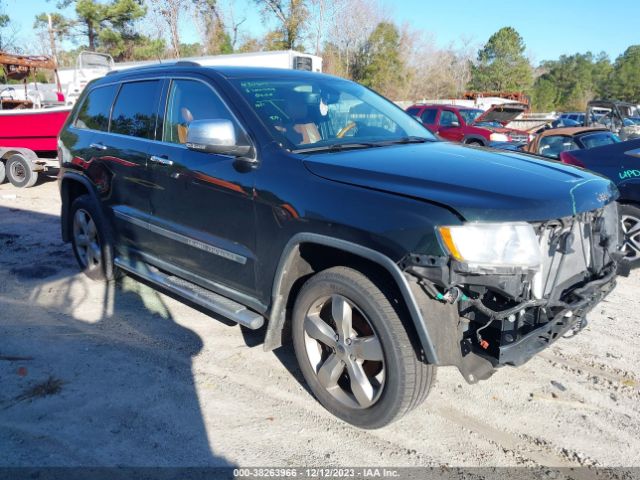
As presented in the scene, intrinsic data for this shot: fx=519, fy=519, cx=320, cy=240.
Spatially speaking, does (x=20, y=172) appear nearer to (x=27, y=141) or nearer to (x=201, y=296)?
(x=27, y=141)

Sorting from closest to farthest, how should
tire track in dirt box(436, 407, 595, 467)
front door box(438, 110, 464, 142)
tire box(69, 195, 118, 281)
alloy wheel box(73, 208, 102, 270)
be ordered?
tire track in dirt box(436, 407, 595, 467) → tire box(69, 195, 118, 281) → alloy wheel box(73, 208, 102, 270) → front door box(438, 110, 464, 142)

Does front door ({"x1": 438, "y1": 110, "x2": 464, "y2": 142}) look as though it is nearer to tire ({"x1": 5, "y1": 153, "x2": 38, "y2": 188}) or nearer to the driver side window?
tire ({"x1": 5, "y1": 153, "x2": 38, "y2": 188})

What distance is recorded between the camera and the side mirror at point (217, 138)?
10.0 feet

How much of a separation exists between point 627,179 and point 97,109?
5.42 metres

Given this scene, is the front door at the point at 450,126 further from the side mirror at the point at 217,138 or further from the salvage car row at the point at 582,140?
the side mirror at the point at 217,138

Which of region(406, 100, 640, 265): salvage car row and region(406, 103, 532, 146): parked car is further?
region(406, 103, 532, 146): parked car

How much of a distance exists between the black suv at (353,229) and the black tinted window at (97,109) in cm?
49

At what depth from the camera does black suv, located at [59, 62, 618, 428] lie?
2.39 m

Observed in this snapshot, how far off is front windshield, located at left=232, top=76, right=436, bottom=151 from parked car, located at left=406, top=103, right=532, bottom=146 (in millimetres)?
10975

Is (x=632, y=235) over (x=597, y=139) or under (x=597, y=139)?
under

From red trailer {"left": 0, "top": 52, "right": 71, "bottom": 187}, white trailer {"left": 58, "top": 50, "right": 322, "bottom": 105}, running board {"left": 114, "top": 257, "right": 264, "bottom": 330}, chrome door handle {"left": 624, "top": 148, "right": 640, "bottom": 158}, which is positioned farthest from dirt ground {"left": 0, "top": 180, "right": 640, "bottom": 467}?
white trailer {"left": 58, "top": 50, "right": 322, "bottom": 105}

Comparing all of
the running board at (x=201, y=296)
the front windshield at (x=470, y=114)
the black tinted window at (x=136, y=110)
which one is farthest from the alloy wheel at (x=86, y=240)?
the front windshield at (x=470, y=114)

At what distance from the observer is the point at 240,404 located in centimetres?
316

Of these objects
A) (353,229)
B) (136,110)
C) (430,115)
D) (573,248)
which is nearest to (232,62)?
(430,115)
